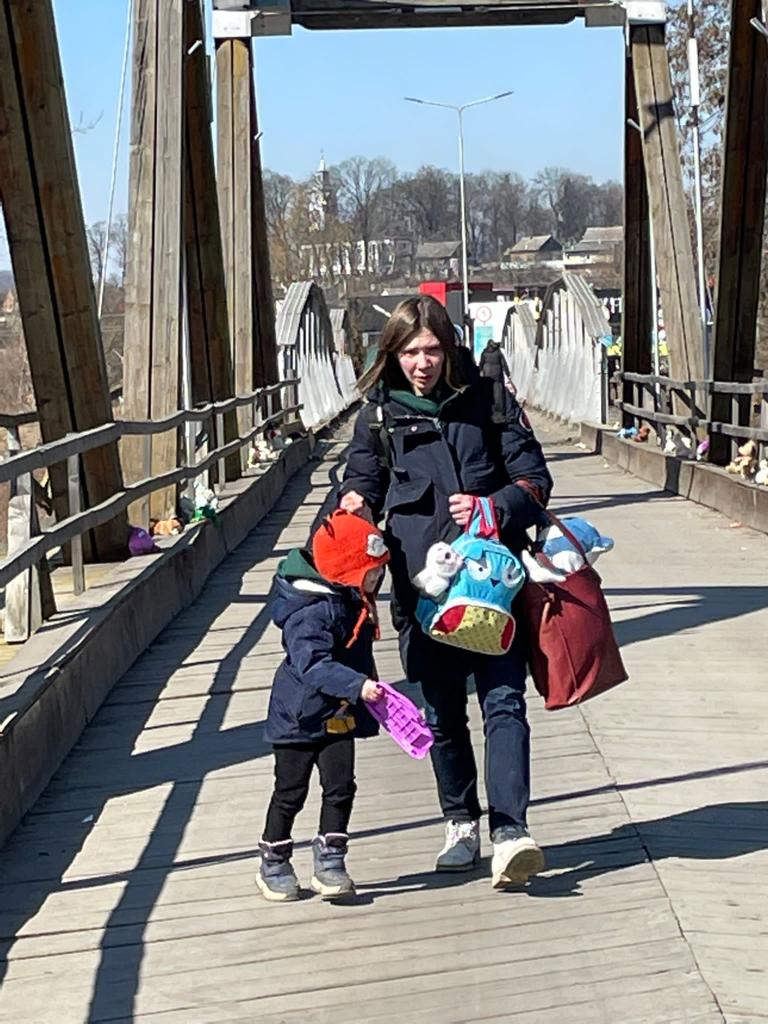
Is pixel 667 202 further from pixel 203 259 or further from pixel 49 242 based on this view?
pixel 49 242

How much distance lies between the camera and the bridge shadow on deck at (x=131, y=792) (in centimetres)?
475

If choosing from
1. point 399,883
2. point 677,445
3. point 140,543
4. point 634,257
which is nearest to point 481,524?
point 399,883

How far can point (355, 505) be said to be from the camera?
5.00 m

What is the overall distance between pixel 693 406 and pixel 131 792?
12.6 metres

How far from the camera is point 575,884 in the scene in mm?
5074

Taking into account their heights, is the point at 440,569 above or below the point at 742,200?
below

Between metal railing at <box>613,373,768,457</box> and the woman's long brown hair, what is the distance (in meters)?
9.16

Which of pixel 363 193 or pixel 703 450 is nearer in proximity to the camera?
pixel 703 450

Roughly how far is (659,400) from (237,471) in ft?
17.8

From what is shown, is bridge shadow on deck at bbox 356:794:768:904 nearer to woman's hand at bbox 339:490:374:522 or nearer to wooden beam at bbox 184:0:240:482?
woman's hand at bbox 339:490:374:522

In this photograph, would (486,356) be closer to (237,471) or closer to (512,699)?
(512,699)

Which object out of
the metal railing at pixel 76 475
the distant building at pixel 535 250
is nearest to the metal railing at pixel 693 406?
the metal railing at pixel 76 475

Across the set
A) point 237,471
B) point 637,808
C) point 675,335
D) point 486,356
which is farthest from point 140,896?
point 675,335

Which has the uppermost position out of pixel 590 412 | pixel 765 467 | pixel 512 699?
pixel 512 699
